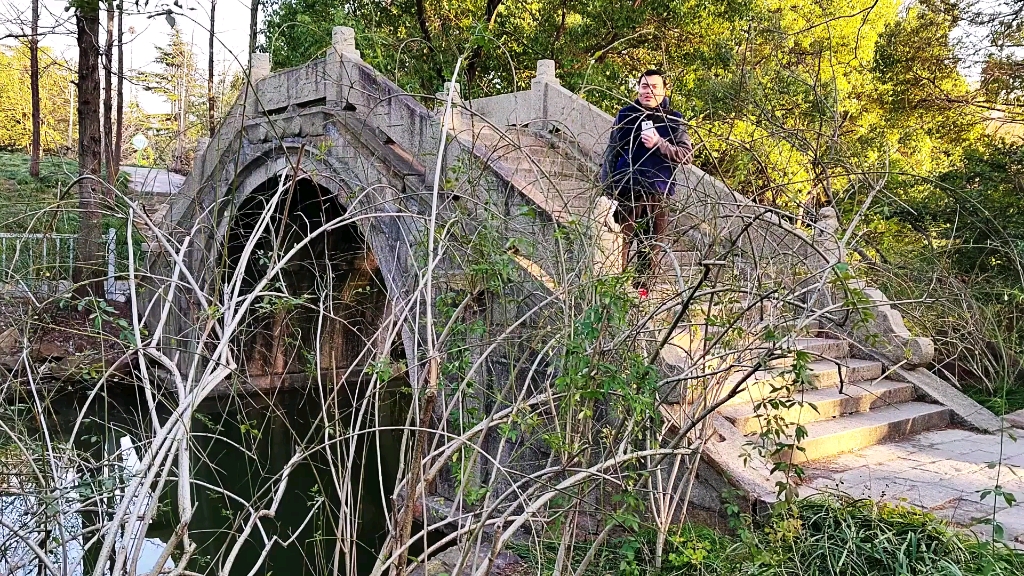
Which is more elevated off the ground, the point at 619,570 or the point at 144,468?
the point at 144,468

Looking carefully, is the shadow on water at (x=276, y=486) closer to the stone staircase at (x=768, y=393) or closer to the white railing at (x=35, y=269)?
the white railing at (x=35, y=269)

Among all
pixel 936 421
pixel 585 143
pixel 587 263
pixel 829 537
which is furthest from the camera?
pixel 585 143

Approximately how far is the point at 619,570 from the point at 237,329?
200 cm

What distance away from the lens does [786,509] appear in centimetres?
334

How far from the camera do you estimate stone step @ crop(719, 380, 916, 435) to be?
4.45 metres

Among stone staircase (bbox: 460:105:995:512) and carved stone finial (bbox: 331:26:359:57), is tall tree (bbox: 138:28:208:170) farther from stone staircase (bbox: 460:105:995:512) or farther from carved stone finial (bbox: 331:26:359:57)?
stone staircase (bbox: 460:105:995:512)

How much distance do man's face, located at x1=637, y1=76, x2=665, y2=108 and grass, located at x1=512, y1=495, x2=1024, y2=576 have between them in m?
2.26

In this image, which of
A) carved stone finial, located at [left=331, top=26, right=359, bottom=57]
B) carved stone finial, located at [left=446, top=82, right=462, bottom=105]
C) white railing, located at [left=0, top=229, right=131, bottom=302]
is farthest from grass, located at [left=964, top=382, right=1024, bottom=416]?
white railing, located at [left=0, top=229, right=131, bottom=302]

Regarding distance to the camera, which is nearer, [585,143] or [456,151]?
[456,151]

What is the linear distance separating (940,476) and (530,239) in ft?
8.22

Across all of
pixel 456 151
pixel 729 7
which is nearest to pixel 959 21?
pixel 729 7

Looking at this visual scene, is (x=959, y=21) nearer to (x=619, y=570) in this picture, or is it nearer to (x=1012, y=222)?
(x=1012, y=222)

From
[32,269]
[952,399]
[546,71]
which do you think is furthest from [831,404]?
[546,71]

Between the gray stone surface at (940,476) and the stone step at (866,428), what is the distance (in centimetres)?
6
